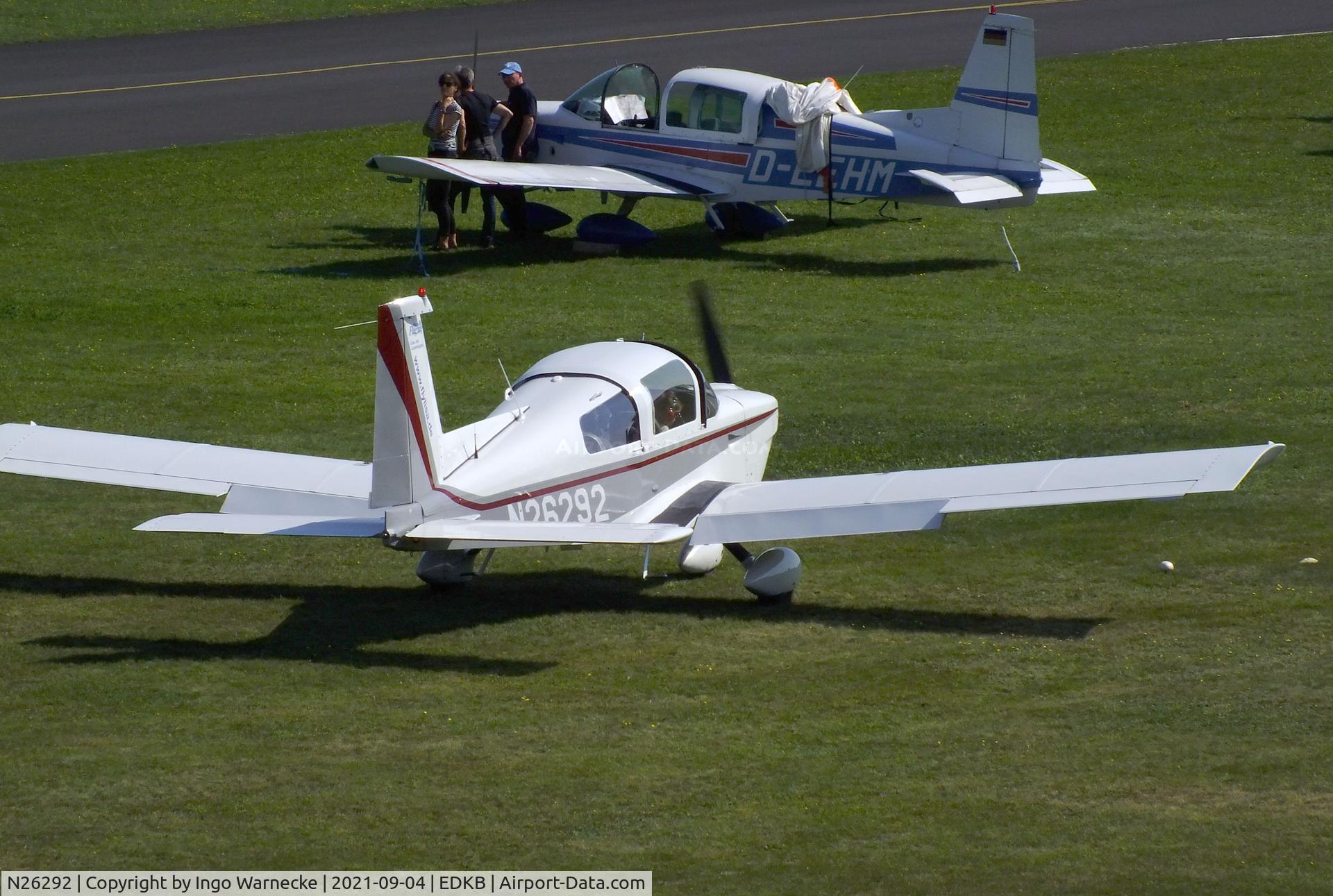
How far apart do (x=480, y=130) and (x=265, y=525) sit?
14.4 meters

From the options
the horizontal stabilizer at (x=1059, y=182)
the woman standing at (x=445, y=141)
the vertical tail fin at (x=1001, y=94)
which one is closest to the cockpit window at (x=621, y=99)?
the woman standing at (x=445, y=141)

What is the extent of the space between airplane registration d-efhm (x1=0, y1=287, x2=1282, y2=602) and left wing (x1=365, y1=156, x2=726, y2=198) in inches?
367

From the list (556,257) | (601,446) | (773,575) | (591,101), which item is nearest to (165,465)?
(601,446)

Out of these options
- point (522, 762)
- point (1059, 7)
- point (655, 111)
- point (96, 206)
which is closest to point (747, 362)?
point (655, 111)

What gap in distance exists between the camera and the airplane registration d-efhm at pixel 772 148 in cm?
2141

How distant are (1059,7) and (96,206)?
24.9 m

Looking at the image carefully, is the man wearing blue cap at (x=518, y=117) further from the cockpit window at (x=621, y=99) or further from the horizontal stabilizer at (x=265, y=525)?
the horizontal stabilizer at (x=265, y=525)

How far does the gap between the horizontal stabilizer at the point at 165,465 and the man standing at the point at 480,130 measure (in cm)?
1182

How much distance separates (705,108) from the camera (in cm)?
2331

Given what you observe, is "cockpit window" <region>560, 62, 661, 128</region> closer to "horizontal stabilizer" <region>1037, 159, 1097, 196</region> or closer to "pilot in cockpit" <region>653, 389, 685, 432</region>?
Answer: "horizontal stabilizer" <region>1037, 159, 1097, 196</region>

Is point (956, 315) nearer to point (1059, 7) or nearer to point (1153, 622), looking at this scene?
point (1153, 622)

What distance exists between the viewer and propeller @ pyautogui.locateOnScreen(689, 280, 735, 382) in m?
13.0

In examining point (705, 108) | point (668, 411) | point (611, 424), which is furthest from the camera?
point (705, 108)

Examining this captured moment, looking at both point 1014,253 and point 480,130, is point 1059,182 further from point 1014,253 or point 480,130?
point 480,130
